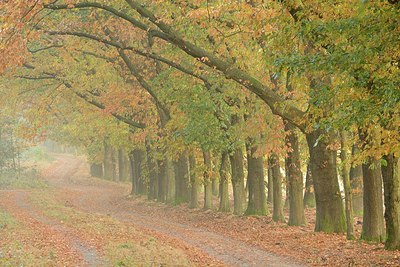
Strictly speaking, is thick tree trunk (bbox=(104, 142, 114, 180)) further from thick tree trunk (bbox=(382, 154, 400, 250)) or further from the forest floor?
thick tree trunk (bbox=(382, 154, 400, 250))

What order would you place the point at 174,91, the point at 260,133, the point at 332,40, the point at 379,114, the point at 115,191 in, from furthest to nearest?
the point at 115,191 < the point at 174,91 < the point at 260,133 < the point at 332,40 < the point at 379,114

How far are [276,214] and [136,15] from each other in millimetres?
10807

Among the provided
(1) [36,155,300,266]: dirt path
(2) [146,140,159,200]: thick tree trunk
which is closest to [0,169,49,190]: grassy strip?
(1) [36,155,300,266]: dirt path

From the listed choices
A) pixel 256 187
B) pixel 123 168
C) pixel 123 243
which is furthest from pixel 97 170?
pixel 123 243

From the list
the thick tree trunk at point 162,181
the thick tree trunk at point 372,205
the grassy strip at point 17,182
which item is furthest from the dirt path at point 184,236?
the grassy strip at point 17,182

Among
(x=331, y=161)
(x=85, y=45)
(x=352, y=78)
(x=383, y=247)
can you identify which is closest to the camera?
(x=352, y=78)

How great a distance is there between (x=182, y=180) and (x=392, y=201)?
873 inches

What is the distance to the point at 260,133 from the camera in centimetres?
2614

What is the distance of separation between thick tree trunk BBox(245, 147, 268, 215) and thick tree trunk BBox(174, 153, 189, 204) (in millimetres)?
8461

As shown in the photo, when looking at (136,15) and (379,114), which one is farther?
(136,15)

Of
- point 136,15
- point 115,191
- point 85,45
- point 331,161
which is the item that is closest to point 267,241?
point 331,161

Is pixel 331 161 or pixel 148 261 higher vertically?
pixel 331 161

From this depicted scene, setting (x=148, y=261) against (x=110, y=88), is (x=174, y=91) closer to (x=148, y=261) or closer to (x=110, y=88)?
(x=110, y=88)

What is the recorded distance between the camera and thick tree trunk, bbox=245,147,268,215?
29.3 metres
